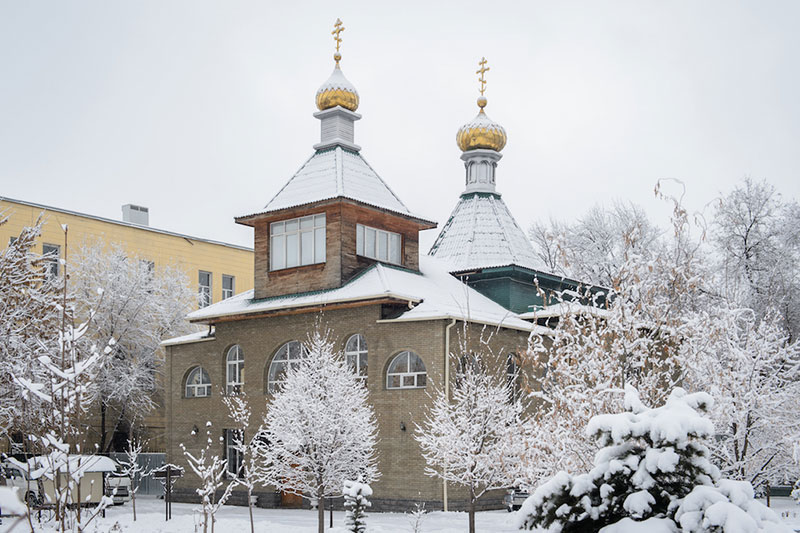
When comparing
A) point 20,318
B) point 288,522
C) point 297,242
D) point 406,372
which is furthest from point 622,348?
point 297,242

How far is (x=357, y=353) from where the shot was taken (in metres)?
25.9

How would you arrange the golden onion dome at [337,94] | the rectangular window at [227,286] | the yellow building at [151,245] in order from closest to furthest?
the golden onion dome at [337,94] < the yellow building at [151,245] < the rectangular window at [227,286]

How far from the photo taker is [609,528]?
6824mm

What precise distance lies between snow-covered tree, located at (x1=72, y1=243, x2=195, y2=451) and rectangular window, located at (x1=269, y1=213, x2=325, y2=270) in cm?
750

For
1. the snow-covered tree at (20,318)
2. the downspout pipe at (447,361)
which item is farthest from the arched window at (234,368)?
the downspout pipe at (447,361)

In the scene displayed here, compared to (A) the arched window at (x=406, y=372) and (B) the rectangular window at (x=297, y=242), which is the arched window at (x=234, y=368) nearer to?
(B) the rectangular window at (x=297, y=242)

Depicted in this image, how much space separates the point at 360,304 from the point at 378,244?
3.42m

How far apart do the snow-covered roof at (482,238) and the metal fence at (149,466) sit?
12851 mm

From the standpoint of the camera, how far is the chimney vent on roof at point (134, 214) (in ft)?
144

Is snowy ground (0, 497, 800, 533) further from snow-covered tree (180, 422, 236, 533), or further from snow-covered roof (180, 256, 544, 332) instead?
snow-covered roof (180, 256, 544, 332)

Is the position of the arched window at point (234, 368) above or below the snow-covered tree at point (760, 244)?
below

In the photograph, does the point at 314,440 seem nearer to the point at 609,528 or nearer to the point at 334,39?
the point at 609,528

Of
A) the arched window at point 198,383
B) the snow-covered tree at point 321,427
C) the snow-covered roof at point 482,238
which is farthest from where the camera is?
the snow-covered roof at point 482,238

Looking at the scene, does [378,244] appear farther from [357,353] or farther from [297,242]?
[357,353]
